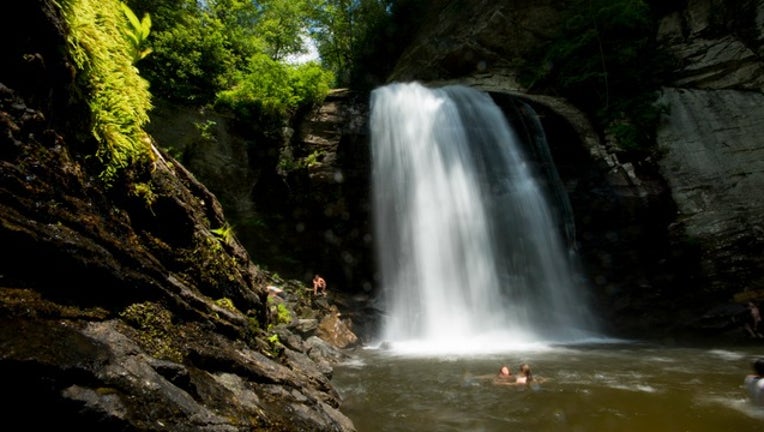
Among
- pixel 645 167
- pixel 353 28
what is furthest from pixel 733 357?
pixel 353 28

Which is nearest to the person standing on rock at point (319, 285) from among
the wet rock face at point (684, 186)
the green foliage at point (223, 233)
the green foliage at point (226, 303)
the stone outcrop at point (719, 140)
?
the green foliage at point (223, 233)

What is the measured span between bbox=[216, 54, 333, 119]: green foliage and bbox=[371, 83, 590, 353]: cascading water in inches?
95.7

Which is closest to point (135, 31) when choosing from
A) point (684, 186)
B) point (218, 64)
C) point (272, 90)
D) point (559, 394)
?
point (559, 394)

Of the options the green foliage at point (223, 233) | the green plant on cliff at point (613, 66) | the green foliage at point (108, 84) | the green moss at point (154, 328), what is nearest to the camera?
the green moss at point (154, 328)

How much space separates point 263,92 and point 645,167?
1342 centimetres

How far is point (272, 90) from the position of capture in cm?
1478

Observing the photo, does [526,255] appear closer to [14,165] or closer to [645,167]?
[645,167]

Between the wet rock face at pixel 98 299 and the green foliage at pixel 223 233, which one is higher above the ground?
the green foliage at pixel 223 233

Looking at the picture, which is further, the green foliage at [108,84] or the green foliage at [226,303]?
the green foliage at [226,303]

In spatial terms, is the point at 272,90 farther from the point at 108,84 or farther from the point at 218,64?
the point at 108,84

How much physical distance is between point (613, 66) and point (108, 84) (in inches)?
719

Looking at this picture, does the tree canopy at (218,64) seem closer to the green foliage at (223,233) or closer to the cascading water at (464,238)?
the cascading water at (464,238)

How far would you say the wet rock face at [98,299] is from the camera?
6.31ft

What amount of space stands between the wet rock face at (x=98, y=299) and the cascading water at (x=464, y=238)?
9498 mm
